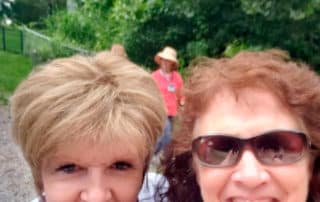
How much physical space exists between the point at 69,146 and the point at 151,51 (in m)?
13.4

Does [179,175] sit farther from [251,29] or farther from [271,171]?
[251,29]

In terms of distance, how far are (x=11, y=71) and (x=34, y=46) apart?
1.62m

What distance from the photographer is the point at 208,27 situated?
13711 mm

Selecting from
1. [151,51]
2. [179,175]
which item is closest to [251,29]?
[151,51]

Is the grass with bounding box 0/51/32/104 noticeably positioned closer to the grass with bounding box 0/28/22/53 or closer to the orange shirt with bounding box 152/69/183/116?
the grass with bounding box 0/28/22/53

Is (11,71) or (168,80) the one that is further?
(11,71)

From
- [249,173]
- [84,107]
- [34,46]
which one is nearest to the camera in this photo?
[249,173]

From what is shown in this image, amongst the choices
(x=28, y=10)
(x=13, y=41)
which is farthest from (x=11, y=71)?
(x=28, y=10)

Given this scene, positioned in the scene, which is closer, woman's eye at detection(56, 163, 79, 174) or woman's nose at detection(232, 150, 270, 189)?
woman's nose at detection(232, 150, 270, 189)

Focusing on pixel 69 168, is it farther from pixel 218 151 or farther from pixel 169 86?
pixel 169 86

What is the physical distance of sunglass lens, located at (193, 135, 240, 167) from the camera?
1940 millimetres

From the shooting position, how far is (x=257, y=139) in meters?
1.94

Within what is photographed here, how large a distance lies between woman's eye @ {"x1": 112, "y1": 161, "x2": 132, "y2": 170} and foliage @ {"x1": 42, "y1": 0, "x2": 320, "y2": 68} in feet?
25.4

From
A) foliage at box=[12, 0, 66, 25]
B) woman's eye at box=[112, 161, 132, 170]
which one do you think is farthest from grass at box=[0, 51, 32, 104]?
foliage at box=[12, 0, 66, 25]
